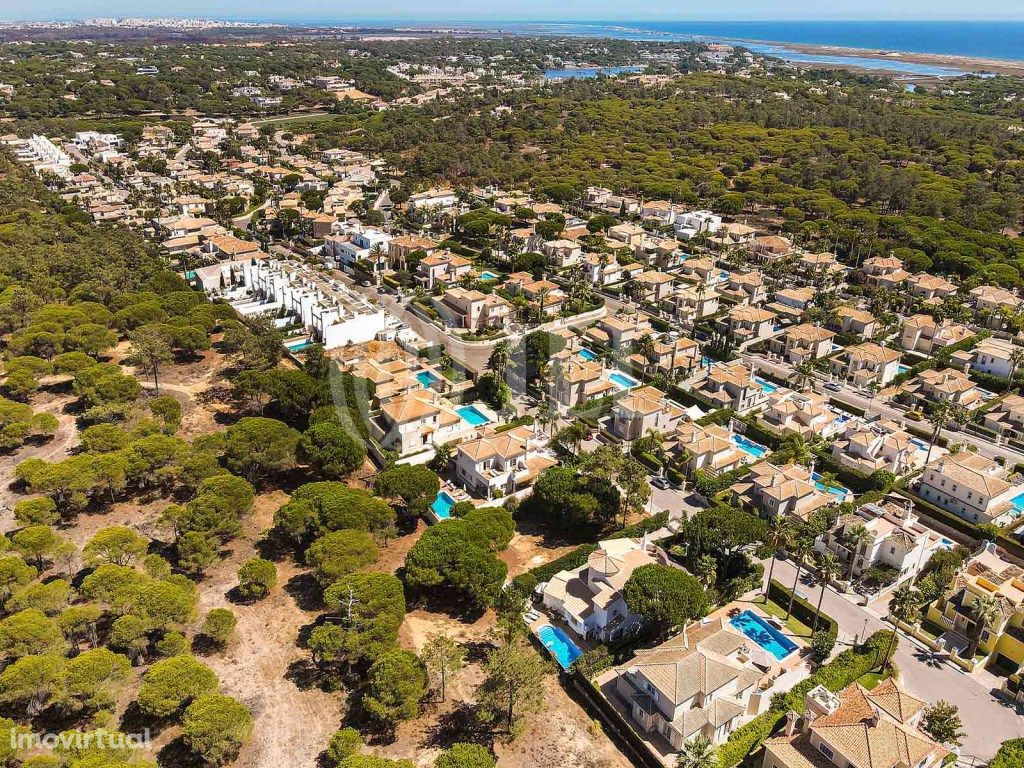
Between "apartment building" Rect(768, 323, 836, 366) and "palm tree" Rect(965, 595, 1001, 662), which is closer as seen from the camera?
"palm tree" Rect(965, 595, 1001, 662)

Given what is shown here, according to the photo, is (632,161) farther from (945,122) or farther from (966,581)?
(966,581)

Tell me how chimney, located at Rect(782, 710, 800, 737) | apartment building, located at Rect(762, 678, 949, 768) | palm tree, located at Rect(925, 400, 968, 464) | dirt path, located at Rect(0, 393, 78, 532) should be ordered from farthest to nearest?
palm tree, located at Rect(925, 400, 968, 464), dirt path, located at Rect(0, 393, 78, 532), chimney, located at Rect(782, 710, 800, 737), apartment building, located at Rect(762, 678, 949, 768)

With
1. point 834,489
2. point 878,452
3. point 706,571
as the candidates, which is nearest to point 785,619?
point 706,571

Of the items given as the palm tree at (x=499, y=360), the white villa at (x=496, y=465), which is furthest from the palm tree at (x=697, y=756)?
the palm tree at (x=499, y=360)

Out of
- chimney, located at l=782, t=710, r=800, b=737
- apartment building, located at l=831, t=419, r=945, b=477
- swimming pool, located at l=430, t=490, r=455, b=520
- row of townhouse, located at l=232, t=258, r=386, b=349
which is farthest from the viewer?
row of townhouse, located at l=232, t=258, r=386, b=349

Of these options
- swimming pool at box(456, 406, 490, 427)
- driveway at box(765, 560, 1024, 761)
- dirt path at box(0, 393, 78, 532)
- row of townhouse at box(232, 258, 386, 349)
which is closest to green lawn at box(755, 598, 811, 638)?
driveway at box(765, 560, 1024, 761)

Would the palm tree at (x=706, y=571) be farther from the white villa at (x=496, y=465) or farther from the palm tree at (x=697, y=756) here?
the white villa at (x=496, y=465)

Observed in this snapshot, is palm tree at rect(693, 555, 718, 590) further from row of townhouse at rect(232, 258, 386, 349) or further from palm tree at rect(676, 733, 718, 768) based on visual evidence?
row of townhouse at rect(232, 258, 386, 349)
